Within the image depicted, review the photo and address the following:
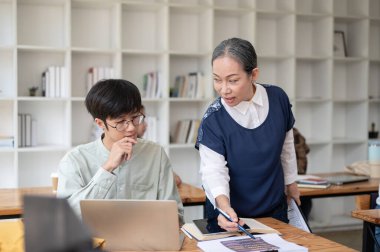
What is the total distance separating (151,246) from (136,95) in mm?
578

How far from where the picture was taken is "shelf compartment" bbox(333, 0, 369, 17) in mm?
5141

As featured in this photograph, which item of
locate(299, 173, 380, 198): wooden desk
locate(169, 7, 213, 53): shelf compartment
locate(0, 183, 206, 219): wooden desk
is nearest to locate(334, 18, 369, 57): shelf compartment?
locate(169, 7, 213, 53): shelf compartment

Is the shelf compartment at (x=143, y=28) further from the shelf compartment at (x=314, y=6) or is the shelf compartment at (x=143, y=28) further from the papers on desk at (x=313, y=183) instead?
the papers on desk at (x=313, y=183)

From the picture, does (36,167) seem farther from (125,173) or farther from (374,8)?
(374,8)

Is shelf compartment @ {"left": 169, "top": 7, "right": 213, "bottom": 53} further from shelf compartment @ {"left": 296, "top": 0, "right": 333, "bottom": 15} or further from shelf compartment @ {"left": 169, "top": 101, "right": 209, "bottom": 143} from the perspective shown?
shelf compartment @ {"left": 296, "top": 0, "right": 333, "bottom": 15}

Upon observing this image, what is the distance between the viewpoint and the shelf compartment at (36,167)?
14.2ft

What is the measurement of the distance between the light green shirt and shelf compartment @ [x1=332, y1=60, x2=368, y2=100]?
3677 millimetres

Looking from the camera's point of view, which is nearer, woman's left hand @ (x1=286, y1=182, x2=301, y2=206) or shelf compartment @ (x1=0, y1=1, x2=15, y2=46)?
woman's left hand @ (x1=286, y1=182, x2=301, y2=206)

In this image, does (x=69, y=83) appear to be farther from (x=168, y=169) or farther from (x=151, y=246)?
(x=151, y=246)

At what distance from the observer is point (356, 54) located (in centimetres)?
529

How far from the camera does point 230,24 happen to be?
4949mm

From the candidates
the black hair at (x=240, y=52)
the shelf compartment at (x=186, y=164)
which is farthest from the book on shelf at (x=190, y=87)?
the black hair at (x=240, y=52)

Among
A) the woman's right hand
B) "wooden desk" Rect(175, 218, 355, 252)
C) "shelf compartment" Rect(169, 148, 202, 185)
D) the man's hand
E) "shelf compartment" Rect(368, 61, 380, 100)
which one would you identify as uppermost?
"shelf compartment" Rect(368, 61, 380, 100)

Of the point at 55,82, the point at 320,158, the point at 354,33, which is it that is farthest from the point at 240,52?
the point at 354,33
